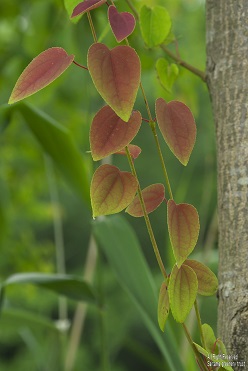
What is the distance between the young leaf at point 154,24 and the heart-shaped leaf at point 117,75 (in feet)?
0.43

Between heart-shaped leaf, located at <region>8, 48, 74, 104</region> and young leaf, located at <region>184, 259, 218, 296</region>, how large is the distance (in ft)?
0.41

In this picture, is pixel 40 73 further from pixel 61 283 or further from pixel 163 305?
pixel 61 283

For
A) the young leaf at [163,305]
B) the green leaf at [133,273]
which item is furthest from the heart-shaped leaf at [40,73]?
the green leaf at [133,273]

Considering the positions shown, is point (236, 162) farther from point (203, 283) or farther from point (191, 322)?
point (191, 322)

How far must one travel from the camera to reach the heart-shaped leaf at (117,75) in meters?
0.32

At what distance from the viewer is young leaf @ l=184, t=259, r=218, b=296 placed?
0.39m

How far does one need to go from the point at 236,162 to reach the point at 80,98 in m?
1.05

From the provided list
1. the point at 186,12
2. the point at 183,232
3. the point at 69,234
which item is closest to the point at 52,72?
the point at 183,232

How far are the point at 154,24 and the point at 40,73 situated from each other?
0.48 ft

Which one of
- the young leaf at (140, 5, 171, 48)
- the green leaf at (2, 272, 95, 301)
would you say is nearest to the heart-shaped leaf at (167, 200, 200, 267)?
the young leaf at (140, 5, 171, 48)

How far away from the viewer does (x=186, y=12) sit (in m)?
1.92

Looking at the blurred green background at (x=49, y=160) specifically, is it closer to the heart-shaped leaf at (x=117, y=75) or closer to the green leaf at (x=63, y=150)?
the green leaf at (x=63, y=150)

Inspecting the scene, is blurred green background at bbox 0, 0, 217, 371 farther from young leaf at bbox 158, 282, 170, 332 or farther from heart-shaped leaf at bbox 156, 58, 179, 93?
young leaf at bbox 158, 282, 170, 332

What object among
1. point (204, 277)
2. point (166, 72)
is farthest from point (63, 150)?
point (204, 277)
